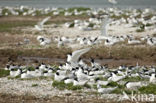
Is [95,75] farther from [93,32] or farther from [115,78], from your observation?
[93,32]

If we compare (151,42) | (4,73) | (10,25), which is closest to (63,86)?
(4,73)

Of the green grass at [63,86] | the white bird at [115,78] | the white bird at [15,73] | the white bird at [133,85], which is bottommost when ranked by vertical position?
the white bird at [15,73]

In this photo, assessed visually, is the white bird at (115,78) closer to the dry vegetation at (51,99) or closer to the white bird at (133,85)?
the white bird at (133,85)

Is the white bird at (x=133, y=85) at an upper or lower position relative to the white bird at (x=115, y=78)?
upper

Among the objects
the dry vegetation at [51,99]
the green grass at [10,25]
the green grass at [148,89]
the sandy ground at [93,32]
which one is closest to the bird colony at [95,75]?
the green grass at [148,89]

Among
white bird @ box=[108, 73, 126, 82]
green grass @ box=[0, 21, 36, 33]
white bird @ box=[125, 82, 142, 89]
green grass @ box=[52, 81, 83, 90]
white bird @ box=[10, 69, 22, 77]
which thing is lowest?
green grass @ box=[0, 21, 36, 33]

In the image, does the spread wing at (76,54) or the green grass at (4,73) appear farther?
the green grass at (4,73)

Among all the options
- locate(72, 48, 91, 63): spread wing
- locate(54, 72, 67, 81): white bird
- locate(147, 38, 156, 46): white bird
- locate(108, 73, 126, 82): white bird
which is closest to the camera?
locate(108, 73, 126, 82): white bird

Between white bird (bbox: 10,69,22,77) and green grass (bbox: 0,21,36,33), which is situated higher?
white bird (bbox: 10,69,22,77)

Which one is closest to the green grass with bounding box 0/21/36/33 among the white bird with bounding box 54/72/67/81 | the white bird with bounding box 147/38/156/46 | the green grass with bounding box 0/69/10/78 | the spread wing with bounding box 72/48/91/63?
the white bird with bounding box 147/38/156/46

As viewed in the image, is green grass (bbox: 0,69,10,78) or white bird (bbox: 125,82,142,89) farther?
green grass (bbox: 0,69,10,78)

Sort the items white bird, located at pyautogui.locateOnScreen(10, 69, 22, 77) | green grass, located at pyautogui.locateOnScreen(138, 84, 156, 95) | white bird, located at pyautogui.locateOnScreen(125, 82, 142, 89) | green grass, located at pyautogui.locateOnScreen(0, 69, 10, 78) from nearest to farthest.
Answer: green grass, located at pyautogui.locateOnScreen(138, 84, 156, 95) < white bird, located at pyautogui.locateOnScreen(125, 82, 142, 89) < white bird, located at pyautogui.locateOnScreen(10, 69, 22, 77) < green grass, located at pyautogui.locateOnScreen(0, 69, 10, 78)

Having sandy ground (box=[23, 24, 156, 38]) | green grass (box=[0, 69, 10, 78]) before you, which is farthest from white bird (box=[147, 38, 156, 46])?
green grass (box=[0, 69, 10, 78])

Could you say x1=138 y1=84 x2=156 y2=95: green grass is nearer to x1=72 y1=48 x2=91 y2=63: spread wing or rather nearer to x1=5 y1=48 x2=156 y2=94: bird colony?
x1=5 y1=48 x2=156 y2=94: bird colony
